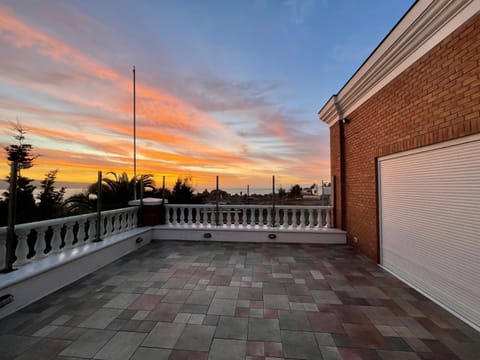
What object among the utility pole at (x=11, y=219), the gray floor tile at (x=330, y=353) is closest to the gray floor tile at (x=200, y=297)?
the gray floor tile at (x=330, y=353)

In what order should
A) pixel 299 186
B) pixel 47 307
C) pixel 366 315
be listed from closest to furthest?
pixel 366 315, pixel 47 307, pixel 299 186

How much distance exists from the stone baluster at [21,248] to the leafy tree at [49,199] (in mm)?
1325

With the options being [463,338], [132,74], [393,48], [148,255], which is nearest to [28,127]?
[132,74]

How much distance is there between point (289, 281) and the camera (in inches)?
117

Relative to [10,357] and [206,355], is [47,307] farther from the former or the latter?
[206,355]

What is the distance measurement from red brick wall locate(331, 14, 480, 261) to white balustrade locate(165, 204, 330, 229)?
0.79 m

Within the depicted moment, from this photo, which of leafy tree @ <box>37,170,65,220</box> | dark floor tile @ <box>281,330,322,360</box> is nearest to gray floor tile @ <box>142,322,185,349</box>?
dark floor tile @ <box>281,330,322,360</box>

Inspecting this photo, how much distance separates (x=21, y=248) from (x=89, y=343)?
1.89 meters

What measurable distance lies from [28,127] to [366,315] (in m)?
6.56

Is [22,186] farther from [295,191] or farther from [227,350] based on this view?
[295,191]

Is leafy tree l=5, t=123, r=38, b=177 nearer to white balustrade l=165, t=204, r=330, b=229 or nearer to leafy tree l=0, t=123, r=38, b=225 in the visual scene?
leafy tree l=0, t=123, r=38, b=225

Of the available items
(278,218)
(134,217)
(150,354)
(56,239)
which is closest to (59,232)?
(56,239)

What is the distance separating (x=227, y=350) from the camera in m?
1.61

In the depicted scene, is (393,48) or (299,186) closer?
(393,48)
